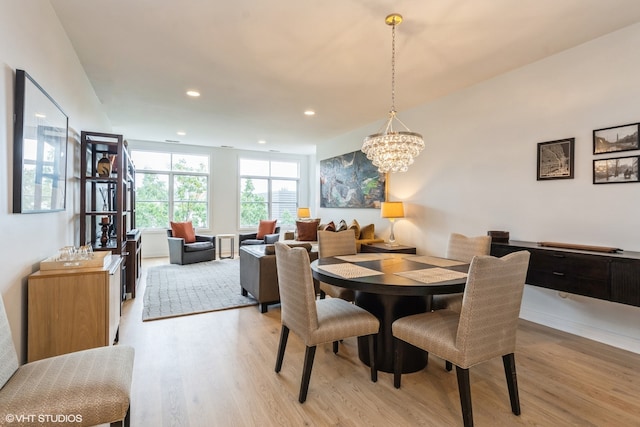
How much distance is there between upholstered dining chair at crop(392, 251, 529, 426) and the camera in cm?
169

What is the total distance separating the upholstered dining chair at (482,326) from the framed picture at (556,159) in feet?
6.11

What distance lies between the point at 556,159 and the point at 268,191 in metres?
6.97

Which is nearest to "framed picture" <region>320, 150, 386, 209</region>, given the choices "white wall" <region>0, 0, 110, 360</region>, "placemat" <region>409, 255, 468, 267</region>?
"placemat" <region>409, 255, 468, 267</region>

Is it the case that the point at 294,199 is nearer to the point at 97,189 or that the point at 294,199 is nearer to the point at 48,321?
the point at 97,189

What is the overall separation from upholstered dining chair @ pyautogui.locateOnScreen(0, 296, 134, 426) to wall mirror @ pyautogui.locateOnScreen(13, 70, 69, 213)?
2.80 ft

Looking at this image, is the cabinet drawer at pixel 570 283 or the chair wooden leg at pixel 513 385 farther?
the cabinet drawer at pixel 570 283

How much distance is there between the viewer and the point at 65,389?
125cm

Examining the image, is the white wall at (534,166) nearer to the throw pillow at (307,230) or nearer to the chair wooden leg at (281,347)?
the throw pillow at (307,230)

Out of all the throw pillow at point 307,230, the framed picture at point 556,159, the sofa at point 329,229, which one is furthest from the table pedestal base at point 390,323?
the throw pillow at point 307,230

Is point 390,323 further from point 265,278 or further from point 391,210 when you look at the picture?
point 391,210

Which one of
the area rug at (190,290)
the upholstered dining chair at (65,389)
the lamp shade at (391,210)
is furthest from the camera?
the lamp shade at (391,210)

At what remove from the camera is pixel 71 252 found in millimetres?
2334

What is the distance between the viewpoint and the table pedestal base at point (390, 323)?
7.69 ft

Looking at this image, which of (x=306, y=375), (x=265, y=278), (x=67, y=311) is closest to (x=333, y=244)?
(x=265, y=278)
